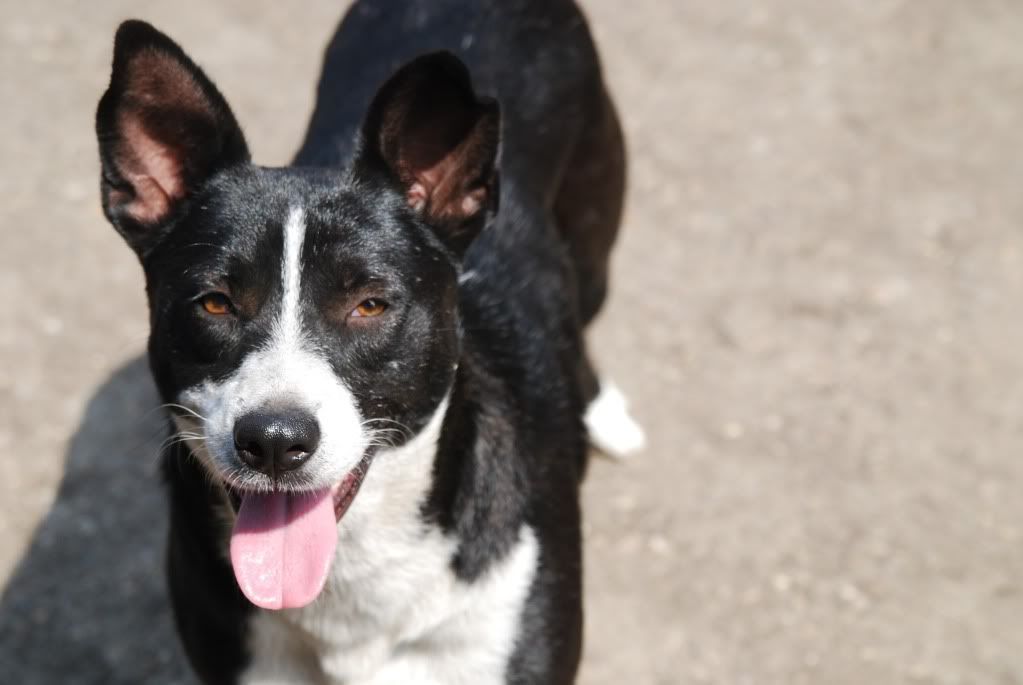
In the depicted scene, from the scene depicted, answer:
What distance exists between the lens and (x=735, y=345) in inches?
197

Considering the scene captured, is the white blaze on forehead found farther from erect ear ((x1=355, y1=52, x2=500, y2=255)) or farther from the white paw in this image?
the white paw

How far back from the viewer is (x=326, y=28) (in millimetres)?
6629

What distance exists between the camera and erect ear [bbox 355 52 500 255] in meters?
2.94

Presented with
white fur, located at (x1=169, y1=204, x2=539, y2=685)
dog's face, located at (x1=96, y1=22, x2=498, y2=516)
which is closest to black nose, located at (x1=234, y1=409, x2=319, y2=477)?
dog's face, located at (x1=96, y1=22, x2=498, y2=516)

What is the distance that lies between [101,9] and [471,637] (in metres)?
4.77

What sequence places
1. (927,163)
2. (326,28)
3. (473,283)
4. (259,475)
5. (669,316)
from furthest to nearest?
(326,28) → (927,163) → (669,316) → (473,283) → (259,475)

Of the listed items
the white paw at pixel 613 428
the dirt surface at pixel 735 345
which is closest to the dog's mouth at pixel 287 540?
the dirt surface at pixel 735 345

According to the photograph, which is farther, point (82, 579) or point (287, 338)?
point (82, 579)

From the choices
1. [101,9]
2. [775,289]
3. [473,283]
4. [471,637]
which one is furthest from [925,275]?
[101,9]

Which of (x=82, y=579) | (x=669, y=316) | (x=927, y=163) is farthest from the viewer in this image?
(x=927, y=163)

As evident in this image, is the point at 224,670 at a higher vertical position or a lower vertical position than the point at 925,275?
higher

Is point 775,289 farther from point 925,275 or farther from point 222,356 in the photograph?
point 222,356

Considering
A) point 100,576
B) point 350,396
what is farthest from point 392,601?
point 100,576

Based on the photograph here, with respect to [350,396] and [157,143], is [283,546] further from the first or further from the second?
[157,143]
